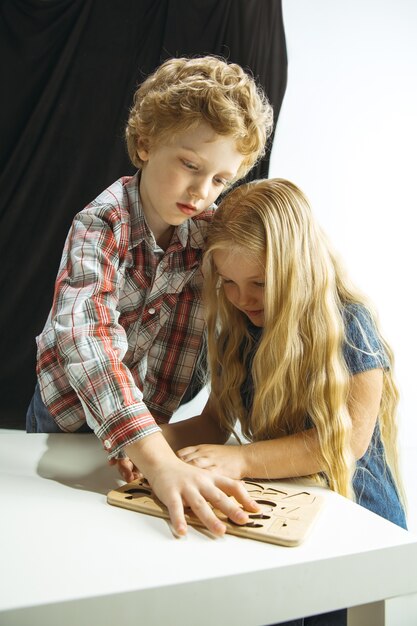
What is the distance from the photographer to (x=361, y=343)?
87 cm

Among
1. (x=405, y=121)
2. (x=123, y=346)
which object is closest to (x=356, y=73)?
(x=405, y=121)

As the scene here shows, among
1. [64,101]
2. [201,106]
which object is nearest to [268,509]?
[201,106]

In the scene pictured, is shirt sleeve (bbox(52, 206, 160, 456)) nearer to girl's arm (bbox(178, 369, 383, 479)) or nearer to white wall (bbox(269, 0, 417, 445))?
girl's arm (bbox(178, 369, 383, 479))

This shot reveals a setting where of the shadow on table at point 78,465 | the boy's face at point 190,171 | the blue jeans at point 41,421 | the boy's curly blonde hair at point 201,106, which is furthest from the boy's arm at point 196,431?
the boy's curly blonde hair at point 201,106

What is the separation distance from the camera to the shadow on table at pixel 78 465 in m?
0.76

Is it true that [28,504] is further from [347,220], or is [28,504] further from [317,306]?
[347,220]

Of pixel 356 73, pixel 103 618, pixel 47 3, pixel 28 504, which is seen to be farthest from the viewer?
pixel 356 73

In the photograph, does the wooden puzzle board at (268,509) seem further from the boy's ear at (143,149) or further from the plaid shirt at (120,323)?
the boy's ear at (143,149)

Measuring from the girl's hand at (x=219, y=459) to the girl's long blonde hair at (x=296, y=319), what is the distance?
10cm

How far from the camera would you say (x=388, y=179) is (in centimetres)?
235

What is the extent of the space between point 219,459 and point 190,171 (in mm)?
445

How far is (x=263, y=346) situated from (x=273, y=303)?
0.07m

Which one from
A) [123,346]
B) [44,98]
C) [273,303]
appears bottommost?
[123,346]

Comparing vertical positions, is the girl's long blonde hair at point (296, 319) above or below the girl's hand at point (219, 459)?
above
